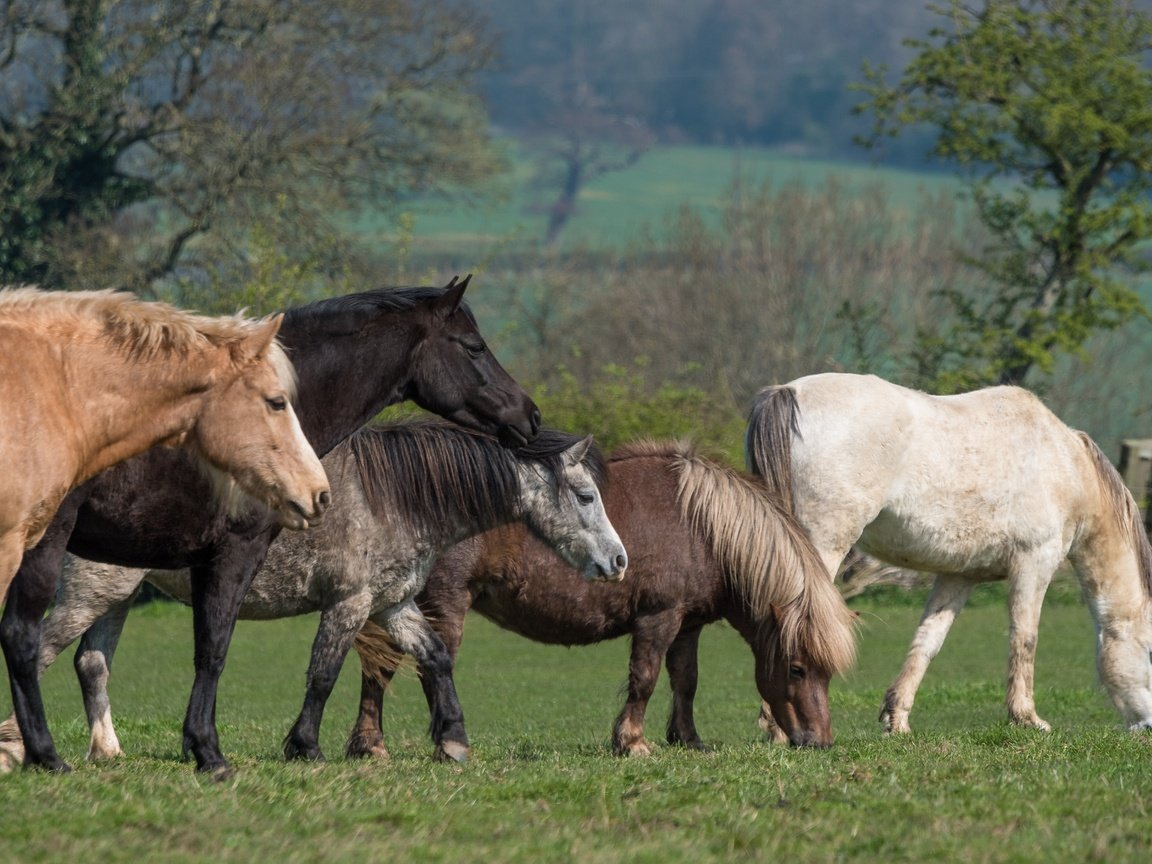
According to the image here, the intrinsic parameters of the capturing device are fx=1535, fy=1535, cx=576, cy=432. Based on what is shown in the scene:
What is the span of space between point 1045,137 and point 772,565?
73.4 ft

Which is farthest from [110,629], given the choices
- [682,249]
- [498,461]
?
[682,249]

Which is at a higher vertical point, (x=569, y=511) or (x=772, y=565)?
(x=569, y=511)

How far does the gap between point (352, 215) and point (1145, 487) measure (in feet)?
61.1

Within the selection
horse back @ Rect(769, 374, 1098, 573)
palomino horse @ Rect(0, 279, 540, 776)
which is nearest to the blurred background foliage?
horse back @ Rect(769, 374, 1098, 573)

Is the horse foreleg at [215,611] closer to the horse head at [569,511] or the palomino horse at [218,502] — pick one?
the palomino horse at [218,502]

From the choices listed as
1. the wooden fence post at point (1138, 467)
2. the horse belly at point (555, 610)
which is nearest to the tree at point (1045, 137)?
the wooden fence post at point (1138, 467)

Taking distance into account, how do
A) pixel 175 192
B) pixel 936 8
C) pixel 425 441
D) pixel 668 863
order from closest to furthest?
1. pixel 668 863
2. pixel 425 441
3. pixel 936 8
4. pixel 175 192

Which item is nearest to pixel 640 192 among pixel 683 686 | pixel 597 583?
pixel 683 686

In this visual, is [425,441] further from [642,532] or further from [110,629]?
[110,629]

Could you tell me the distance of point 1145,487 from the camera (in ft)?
82.8

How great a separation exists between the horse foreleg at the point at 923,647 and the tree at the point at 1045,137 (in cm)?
1666

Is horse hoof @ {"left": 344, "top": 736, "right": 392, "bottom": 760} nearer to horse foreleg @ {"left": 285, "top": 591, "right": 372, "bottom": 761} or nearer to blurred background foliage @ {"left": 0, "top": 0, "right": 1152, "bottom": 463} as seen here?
horse foreleg @ {"left": 285, "top": 591, "right": 372, "bottom": 761}

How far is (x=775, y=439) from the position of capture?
10.4 meters

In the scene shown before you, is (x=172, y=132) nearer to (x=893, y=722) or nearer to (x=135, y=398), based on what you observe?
(x=893, y=722)
